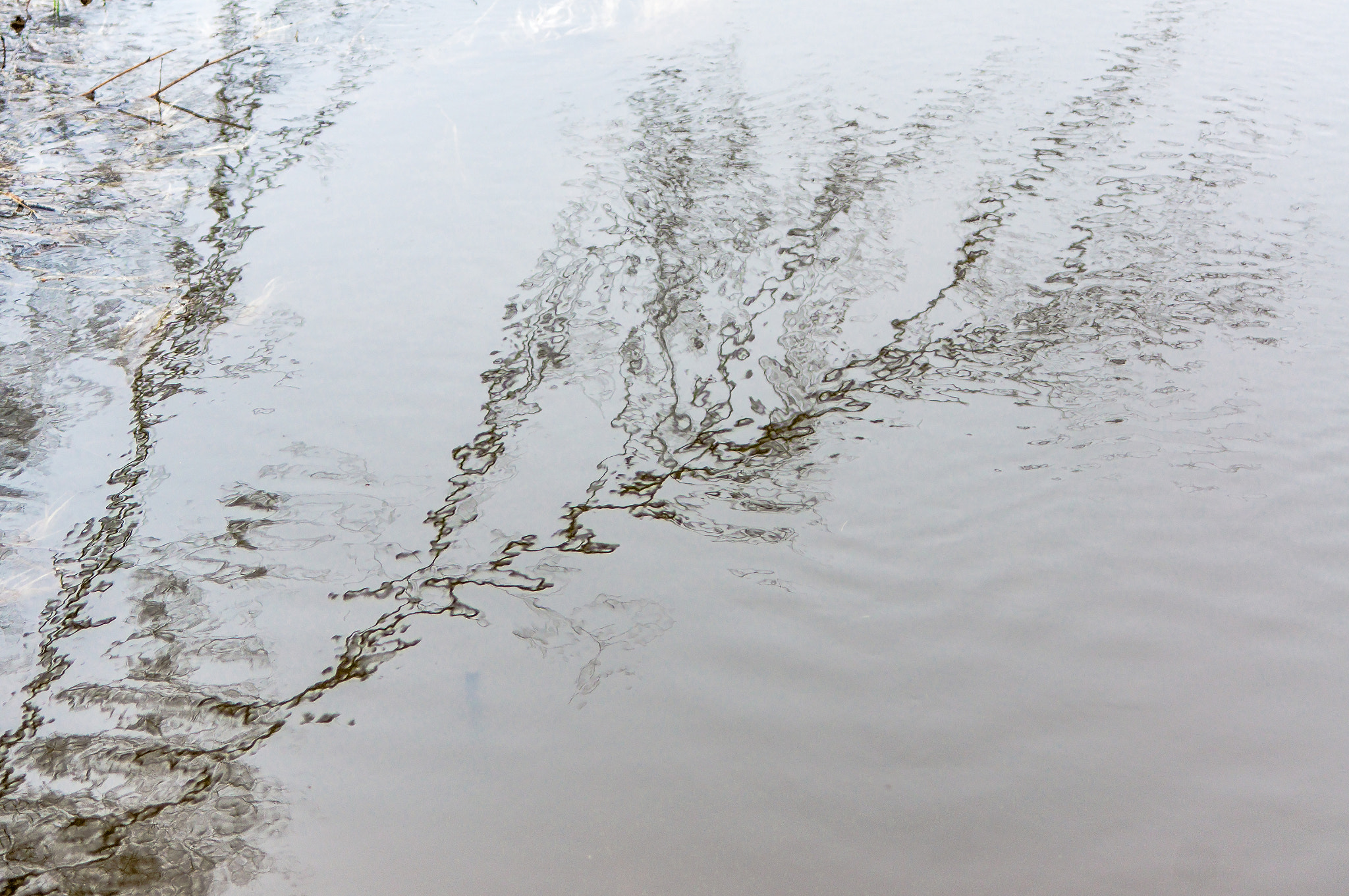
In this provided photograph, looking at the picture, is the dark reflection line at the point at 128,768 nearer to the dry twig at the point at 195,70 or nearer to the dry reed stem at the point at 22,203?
the dry reed stem at the point at 22,203

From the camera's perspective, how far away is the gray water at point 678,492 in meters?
2.11

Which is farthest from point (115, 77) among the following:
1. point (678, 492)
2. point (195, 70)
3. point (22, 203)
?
point (678, 492)

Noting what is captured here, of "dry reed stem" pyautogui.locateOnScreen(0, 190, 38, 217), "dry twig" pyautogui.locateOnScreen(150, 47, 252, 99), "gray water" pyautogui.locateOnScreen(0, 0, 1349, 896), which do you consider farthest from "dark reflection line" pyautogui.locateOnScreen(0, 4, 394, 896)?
"dry twig" pyautogui.locateOnScreen(150, 47, 252, 99)

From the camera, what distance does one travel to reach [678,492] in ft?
9.78

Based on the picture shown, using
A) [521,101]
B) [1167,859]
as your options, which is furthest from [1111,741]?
[521,101]

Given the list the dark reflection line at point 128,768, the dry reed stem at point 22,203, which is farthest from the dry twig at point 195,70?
the dark reflection line at point 128,768

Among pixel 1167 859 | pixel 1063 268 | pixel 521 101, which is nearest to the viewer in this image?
pixel 1167 859

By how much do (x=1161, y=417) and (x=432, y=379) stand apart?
2.71m

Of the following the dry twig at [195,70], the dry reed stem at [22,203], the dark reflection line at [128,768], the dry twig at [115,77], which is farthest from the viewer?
the dry twig at [195,70]

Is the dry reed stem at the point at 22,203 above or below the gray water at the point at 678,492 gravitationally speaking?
above

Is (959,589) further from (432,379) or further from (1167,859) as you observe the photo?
(432,379)

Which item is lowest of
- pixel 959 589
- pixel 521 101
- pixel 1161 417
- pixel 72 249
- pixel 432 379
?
pixel 959 589

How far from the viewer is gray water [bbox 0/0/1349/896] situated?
211 centimetres

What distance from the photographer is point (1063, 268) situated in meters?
3.96
